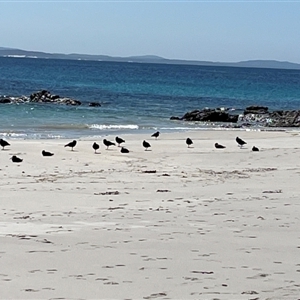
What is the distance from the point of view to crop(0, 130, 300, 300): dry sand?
18.9 feet

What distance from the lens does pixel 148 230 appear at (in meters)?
8.14

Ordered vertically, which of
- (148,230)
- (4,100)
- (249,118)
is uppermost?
(4,100)

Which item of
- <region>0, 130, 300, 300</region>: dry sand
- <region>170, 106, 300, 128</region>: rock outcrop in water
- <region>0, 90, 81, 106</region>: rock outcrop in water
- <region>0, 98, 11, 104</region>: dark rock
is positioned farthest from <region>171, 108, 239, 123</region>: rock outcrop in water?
<region>0, 130, 300, 300</region>: dry sand

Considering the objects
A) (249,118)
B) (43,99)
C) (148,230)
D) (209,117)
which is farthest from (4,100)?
(148,230)

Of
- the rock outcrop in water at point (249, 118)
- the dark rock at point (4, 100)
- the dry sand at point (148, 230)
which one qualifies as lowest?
the dry sand at point (148, 230)

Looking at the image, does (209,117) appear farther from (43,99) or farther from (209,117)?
(43,99)

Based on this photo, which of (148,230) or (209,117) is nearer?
(148,230)

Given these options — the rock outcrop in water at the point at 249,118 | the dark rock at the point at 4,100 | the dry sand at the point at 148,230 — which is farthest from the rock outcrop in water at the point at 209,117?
the dry sand at the point at 148,230

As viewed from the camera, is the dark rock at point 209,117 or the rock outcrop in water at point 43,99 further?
the rock outcrop in water at point 43,99

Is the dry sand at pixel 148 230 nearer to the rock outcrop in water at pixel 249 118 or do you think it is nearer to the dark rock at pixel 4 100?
the rock outcrop in water at pixel 249 118

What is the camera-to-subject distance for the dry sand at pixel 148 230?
5762 mm

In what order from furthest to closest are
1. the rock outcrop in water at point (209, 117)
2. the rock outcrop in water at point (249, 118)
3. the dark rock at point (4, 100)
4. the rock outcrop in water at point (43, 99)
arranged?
the rock outcrop in water at point (43, 99) < the dark rock at point (4, 100) < the rock outcrop in water at point (209, 117) < the rock outcrop in water at point (249, 118)

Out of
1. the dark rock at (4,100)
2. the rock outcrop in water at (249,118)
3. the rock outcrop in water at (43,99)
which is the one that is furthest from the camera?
the rock outcrop in water at (43,99)

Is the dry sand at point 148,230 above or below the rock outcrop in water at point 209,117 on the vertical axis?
below
